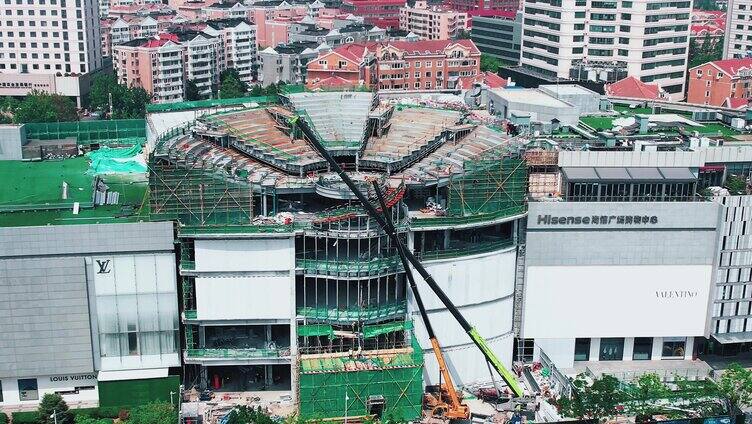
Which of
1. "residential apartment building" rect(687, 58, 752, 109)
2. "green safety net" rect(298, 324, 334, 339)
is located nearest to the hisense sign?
"green safety net" rect(298, 324, 334, 339)

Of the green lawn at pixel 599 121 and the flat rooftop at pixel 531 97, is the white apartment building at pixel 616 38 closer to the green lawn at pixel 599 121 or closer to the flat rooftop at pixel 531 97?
the flat rooftop at pixel 531 97

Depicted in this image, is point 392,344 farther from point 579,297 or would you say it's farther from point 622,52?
point 622,52

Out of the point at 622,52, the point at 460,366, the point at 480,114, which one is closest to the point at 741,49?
the point at 622,52

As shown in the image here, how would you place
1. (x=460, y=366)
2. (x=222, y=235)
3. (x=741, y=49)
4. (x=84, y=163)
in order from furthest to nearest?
1. (x=741, y=49)
2. (x=84, y=163)
3. (x=460, y=366)
4. (x=222, y=235)

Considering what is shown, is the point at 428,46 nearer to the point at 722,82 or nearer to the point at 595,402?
the point at 722,82

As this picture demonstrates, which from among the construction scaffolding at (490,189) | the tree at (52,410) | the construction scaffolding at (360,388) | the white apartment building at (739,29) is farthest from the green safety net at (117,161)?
the white apartment building at (739,29)

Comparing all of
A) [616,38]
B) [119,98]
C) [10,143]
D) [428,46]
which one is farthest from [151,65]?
[616,38]
